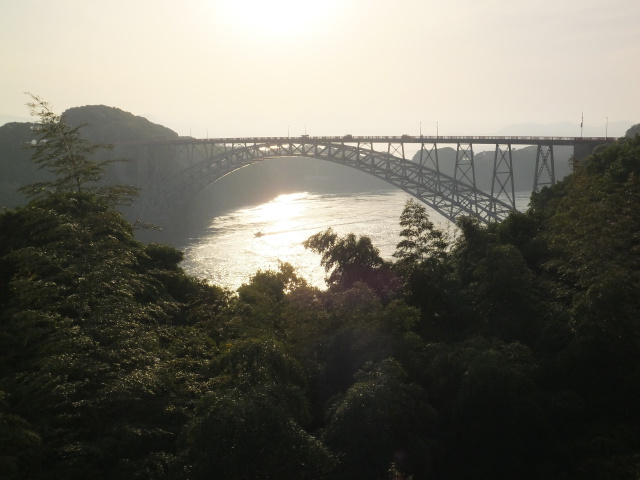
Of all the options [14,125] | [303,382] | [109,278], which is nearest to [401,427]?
[303,382]

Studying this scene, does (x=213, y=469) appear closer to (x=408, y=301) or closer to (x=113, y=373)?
(x=113, y=373)

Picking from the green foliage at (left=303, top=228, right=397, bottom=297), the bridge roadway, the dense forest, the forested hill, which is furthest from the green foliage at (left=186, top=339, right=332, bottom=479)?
the forested hill

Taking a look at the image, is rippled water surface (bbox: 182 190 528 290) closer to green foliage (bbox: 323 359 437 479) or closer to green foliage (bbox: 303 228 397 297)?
green foliage (bbox: 303 228 397 297)

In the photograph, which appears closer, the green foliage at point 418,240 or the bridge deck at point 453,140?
the green foliage at point 418,240

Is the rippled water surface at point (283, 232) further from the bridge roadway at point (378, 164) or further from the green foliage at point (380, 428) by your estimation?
the green foliage at point (380, 428)

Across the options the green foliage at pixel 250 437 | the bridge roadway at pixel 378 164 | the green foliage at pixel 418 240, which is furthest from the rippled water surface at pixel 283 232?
the green foliage at pixel 250 437
